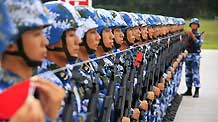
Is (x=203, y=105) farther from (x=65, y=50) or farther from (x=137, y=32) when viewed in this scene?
(x=65, y=50)

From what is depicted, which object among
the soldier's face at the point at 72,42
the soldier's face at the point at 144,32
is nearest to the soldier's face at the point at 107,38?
the soldier's face at the point at 72,42

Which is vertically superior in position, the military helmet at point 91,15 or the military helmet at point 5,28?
the military helmet at point 5,28

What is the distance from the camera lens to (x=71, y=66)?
360cm

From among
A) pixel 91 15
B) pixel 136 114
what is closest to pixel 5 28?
pixel 91 15

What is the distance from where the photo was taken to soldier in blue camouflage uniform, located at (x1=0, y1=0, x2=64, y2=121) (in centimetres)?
244

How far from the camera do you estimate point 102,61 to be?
187 inches

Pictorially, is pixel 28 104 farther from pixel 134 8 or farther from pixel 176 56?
pixel 134 8

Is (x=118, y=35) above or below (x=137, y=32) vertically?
above

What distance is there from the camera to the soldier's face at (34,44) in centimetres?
259

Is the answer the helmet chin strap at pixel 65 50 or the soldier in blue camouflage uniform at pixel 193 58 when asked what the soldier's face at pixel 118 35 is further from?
the soldier in blue camouflage uniform at pixel 193 58

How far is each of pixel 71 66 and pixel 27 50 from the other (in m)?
0.99

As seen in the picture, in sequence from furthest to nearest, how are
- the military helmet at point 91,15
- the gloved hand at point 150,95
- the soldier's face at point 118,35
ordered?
the gloved hand at point 150,95 < the soldier's face at point 118,35 < the military helmet at point 91,15

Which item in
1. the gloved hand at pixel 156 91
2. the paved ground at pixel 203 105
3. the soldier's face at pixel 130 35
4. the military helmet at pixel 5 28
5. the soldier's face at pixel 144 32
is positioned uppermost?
the military helmet at pixel 5 28

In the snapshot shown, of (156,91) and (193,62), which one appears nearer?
(156,91)
